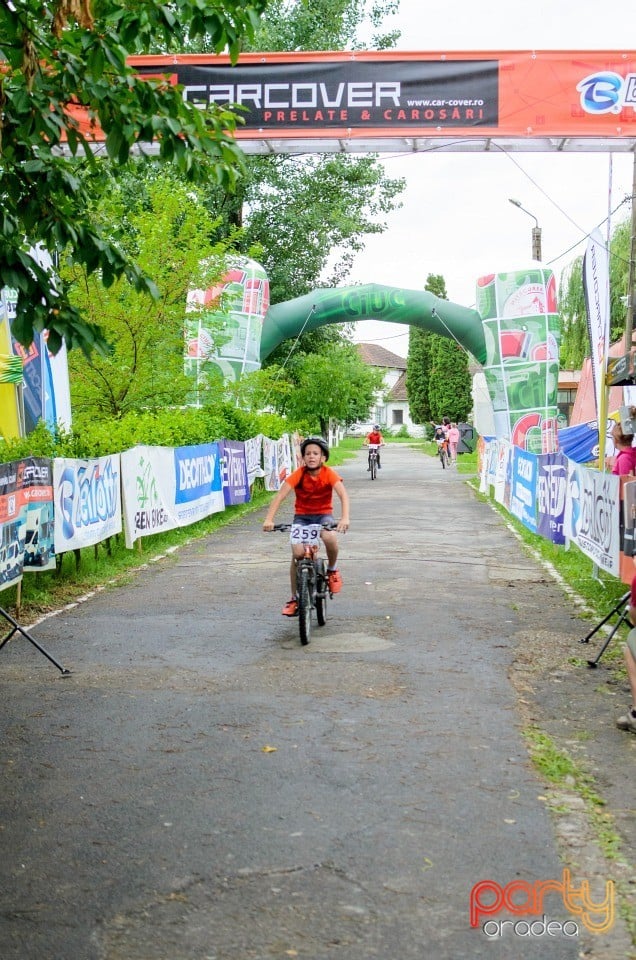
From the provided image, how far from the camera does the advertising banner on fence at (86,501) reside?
11.3m

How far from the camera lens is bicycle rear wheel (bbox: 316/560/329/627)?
9.27 metres

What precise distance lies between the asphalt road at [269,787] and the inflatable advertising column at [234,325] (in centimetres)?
1207

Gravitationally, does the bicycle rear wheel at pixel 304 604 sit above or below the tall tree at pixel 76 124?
below

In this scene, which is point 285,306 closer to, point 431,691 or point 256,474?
point 256,474

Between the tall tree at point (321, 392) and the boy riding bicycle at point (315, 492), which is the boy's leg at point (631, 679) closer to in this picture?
the boy riding bicycle at point (315, 492)

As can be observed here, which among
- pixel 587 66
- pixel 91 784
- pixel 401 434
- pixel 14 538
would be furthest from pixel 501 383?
pixel 401 434

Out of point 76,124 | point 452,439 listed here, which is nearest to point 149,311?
point 76,124

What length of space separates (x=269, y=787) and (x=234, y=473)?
17.9 m

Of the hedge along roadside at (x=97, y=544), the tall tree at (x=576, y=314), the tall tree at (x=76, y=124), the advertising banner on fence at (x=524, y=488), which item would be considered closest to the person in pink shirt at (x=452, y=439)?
the tall tree at (x=576, y=314)

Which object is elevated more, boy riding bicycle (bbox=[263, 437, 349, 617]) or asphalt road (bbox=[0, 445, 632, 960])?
boy riding bicycle (bbox=[263, 437, 349, 617])

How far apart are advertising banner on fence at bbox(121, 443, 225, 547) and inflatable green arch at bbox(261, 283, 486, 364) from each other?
824cm

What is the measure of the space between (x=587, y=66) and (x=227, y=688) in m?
8.87

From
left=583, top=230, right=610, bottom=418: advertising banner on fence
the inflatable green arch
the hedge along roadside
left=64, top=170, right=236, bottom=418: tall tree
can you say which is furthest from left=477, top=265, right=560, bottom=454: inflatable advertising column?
left=583, top=230, right=610, bottom=418: advertising banner on fence

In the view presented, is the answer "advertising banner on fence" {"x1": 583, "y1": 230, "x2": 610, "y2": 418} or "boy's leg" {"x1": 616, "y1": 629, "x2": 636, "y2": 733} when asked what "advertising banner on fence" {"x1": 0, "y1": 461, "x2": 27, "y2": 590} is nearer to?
"boy's leg" {"x1": 616, "y1": 629, "x2": 636, "y2": 733}
